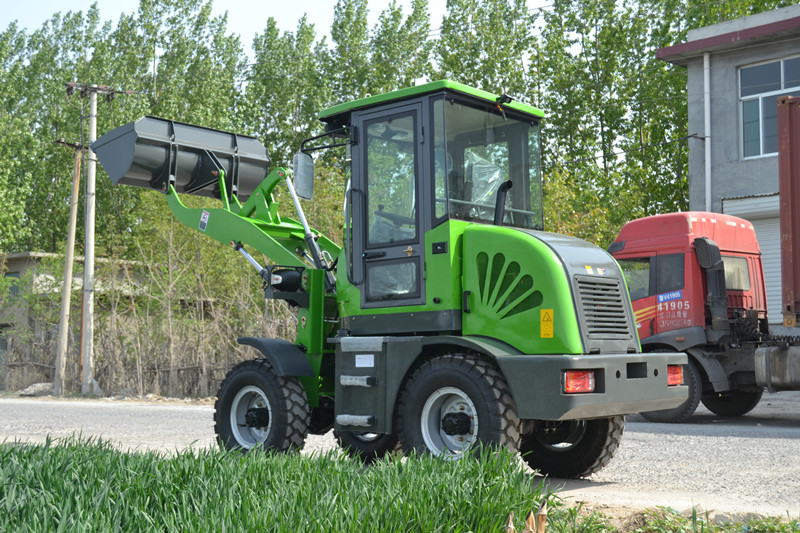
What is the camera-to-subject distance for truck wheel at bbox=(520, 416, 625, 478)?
767 cm

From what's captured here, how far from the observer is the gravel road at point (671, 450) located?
650 centimetres

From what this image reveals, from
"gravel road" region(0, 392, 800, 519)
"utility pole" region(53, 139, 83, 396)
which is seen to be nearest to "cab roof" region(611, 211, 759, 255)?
"gravel road" region(0, 392, 800, 519)

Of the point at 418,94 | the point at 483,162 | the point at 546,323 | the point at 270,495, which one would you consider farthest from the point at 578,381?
the point at 270,495

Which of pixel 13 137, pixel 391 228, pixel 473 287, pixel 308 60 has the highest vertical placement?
pixel 308 60

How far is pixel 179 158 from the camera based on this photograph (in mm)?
9602

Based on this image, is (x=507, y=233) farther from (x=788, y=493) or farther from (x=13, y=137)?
(x=13, y=137)

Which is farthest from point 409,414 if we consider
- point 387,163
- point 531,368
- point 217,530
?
point 217,530

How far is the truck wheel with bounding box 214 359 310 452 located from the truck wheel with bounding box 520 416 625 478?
1.99 metres

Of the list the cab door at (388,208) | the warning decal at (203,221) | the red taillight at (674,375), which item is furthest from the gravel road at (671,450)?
the warning decal at (203,221)

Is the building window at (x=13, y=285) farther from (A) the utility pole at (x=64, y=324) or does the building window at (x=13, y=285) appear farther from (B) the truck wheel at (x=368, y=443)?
(B) the truck wheel at (x=368, y=443)

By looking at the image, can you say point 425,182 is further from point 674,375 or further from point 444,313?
point 674,375

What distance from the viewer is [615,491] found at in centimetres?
691

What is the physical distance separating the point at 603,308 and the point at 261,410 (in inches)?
125

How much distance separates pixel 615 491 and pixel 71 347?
23424 millimetres
